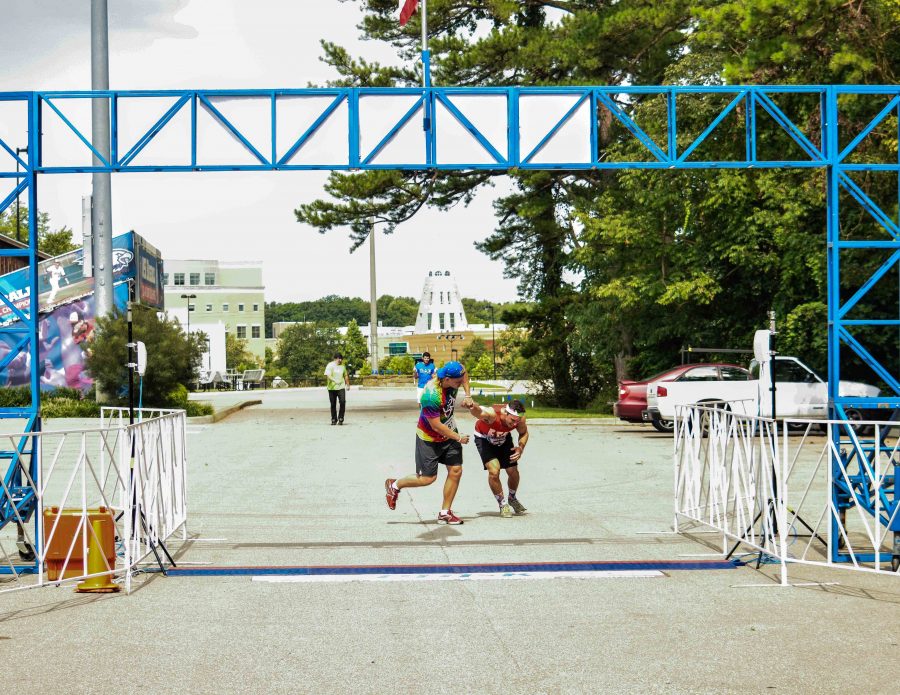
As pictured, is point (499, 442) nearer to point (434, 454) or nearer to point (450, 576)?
point (434, 454)

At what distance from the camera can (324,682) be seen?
240 inches

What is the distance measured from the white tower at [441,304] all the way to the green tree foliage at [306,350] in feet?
218

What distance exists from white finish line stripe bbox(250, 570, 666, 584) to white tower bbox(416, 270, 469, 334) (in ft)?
576

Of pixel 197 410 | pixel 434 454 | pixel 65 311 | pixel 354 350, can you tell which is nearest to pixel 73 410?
pixel 197 410

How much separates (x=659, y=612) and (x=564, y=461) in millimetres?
11732

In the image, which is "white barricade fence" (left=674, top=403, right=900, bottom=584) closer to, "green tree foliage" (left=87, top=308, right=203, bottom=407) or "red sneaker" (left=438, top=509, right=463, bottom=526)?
"red sneaker" (left=438, top=509, right=463, bottom=526)

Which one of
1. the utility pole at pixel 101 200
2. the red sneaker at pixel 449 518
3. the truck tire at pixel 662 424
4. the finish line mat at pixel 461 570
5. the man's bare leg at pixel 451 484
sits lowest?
the finish line mat at pixel 461 570

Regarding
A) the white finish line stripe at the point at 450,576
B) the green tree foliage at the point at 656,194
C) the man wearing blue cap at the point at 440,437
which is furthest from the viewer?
the green tree foliage at the point at 656,194

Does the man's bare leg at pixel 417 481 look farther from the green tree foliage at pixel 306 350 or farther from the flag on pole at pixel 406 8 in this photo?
the green tree foliage at pixel 306 350

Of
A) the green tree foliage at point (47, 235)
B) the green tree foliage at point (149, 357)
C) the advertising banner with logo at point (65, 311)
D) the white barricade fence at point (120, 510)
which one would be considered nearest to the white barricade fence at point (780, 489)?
the white barricade fence at point (120, 510)

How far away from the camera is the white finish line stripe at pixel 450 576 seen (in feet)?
30.2

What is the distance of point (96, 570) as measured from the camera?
351 inches

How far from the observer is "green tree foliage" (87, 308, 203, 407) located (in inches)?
1232

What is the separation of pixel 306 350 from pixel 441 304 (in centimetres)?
7383
